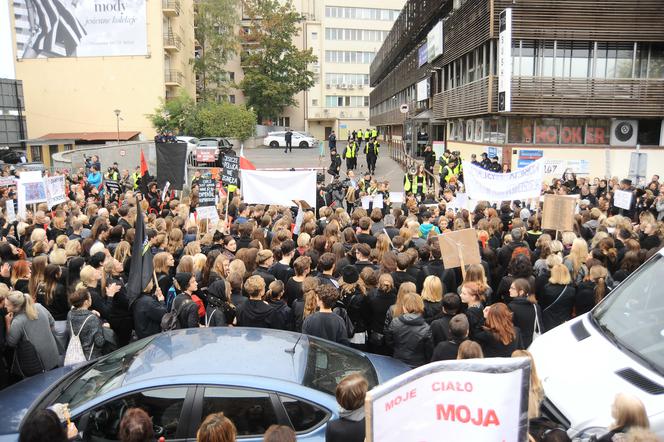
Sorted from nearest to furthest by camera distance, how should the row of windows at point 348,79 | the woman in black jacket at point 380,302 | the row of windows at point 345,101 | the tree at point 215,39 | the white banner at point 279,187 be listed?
the woman in black jacket at point 380,302 → the white banner at point 279,187 → the tree at point 215,39 → the row of windows at point 348,79 → the row of windows at point 345,101

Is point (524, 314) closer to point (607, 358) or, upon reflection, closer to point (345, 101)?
point (607, 358)

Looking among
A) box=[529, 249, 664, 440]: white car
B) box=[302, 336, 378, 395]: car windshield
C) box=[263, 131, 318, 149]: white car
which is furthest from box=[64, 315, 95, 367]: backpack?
box=[263, 131, 318, 149]: white car

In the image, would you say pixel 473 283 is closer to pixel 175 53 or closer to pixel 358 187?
pixel 358 187

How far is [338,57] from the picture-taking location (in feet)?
250

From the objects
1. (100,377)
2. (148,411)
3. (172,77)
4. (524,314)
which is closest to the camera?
(148,411)

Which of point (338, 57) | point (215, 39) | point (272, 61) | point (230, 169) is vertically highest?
point (338, 57)

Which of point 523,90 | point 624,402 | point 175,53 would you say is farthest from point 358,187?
point 175,53

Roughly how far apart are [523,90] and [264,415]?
69.0 feet

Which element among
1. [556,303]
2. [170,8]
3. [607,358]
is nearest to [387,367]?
[607,358]

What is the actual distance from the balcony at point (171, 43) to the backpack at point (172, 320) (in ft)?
146

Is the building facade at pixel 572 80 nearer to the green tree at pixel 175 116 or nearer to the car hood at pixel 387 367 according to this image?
the car hood at pixel 387 367

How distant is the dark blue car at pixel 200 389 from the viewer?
14.7ft

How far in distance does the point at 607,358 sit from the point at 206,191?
927 centimetres

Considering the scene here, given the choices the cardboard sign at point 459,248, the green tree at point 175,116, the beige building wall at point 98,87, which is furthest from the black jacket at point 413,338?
the beige building wall at point 98,87
